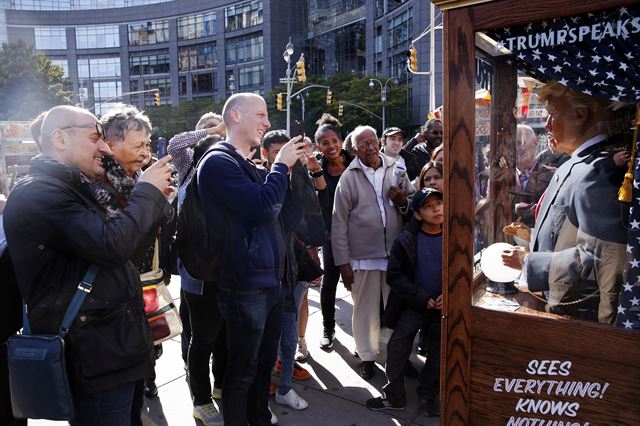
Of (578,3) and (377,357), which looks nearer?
(578,3)

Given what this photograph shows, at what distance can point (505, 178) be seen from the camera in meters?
2.52

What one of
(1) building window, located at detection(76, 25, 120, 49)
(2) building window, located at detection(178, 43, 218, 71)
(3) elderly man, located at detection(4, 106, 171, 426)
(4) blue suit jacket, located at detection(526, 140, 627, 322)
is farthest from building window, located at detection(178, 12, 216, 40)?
(4) blue suit jacket, located at detection(526, 140, 627, 322)

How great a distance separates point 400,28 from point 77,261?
154ft

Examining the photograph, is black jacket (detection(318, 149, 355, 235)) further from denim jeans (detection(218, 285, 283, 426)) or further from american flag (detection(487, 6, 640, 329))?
american flag (detection(487, 6, 640, 329))

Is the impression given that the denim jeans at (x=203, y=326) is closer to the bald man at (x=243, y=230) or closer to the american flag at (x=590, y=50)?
the bald man at (x=243, y=230)

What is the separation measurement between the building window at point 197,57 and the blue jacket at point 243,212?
64.7 meters

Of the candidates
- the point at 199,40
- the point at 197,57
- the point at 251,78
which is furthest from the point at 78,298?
the point at 199,40

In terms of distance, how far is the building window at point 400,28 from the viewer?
4281 cm

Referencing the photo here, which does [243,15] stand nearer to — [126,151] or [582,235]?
[126,151]

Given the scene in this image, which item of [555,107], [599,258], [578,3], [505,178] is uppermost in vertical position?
[578,3]

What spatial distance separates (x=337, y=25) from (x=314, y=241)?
57044 millimetres

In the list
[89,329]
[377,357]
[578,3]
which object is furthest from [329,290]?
[578,3]

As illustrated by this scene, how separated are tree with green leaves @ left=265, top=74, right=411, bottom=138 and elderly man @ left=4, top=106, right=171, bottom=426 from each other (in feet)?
130

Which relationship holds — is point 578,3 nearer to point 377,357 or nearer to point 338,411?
point 338,411
